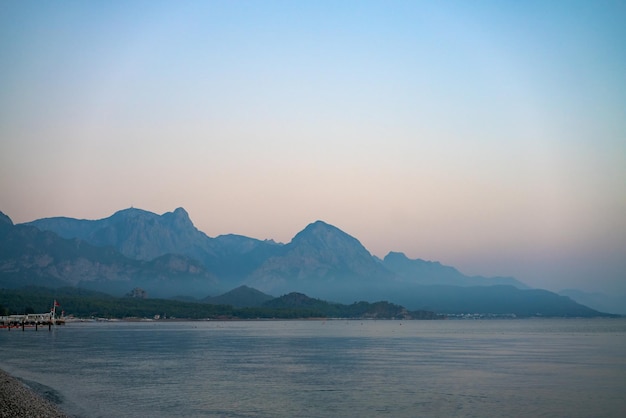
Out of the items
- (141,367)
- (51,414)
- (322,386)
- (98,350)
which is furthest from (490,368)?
(98,350)

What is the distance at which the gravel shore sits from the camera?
126ft

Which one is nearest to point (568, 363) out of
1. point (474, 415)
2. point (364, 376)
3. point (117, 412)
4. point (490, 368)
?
point (490, 368)

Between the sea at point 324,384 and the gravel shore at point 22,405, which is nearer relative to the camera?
the gravel shore at point 22,405

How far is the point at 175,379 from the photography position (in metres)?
65.8

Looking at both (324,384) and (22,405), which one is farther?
(324,384)

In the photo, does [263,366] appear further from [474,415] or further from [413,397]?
[474,415]

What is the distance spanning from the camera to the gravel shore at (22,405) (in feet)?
126

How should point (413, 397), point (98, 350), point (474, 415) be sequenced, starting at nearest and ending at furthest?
point (474, 415)
point (413, 397)
point (98, 350)

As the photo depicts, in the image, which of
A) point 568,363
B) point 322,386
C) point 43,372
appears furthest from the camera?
point 568,363

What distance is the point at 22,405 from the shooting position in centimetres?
4197

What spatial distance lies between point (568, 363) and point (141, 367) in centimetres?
5223

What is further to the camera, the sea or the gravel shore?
the sea

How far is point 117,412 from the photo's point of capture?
46938 millimetres

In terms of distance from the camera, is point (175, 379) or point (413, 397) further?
point (175, 379)
